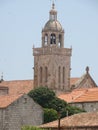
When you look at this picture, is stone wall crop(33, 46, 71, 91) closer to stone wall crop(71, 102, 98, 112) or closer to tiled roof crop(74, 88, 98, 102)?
tiled roof crop(74, 88, 98, 102)

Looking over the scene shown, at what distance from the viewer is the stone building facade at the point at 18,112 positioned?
329ft

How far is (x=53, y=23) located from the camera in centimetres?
14425

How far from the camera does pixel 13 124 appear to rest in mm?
100812

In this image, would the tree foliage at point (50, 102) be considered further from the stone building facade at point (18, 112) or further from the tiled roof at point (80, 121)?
the tiled roof at point (80, 121)

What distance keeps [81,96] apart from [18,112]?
111ft

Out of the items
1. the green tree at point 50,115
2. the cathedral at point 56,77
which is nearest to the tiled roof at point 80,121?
the green tree at point 50,115

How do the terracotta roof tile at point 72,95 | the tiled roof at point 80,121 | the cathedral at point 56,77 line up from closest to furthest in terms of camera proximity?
the tiled roof at point 80,121
the terracotta roof tile at point 72,95
the cathedral at point 56,77

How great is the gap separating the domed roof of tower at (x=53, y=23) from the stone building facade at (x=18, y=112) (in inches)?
1579

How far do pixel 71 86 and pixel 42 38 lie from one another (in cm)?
983

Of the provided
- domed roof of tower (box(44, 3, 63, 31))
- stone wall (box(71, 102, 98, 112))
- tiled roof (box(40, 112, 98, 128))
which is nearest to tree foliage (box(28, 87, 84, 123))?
stone wall (box(71, 102, 98, 112))

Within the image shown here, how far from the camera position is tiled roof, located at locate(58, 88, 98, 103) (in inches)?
5182

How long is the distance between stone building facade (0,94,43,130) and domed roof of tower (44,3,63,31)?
40.1 m

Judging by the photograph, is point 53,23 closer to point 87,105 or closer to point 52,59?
point 52,59

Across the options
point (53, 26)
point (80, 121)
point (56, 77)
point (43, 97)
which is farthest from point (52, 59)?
point (80, 121)
